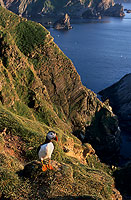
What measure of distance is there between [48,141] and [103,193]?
10.8 meters

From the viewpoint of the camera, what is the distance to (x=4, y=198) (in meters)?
16.6

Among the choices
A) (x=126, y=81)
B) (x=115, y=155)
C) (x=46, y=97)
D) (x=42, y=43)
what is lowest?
(x=115, y=155)

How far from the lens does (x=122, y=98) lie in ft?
406

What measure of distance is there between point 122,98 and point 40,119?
71.9 metres

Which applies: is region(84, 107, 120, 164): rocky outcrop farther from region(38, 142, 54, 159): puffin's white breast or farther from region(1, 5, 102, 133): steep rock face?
region(38, 142, 54, 159): puffin's white breast

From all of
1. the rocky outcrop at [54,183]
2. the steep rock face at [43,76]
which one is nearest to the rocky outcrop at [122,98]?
the steep rock face at [43,76]

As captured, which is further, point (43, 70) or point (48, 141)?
point (43, 70)

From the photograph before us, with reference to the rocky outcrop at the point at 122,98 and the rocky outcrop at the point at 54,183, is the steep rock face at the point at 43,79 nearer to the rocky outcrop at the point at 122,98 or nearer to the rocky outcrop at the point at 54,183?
the rocky outcrop at the point at 122,98

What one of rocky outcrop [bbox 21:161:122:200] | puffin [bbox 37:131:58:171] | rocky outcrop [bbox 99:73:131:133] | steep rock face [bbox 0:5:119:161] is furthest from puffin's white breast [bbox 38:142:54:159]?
rocky outcrop [bbox 99:73:131:133]

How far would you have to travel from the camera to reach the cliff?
19016 mm

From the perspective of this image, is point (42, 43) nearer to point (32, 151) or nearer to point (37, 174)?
point (32, 151)

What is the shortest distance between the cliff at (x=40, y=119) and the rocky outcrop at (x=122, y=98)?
79.1 feet

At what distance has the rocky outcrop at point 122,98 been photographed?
110 meters

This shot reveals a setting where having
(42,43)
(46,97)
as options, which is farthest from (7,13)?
(46,97)
